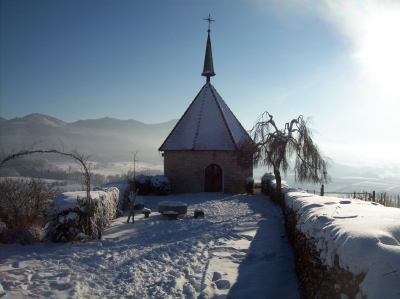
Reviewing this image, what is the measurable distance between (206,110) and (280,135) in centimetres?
704

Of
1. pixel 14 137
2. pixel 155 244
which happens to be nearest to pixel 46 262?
pixel 155 244

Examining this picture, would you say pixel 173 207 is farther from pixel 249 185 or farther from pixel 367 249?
pixel 367 249

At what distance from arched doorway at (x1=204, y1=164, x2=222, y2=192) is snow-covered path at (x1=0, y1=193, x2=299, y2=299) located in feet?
29.0

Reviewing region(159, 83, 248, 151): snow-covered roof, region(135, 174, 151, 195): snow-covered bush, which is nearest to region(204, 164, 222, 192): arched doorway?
region(159, 83, 248, 151): snow-covered roof

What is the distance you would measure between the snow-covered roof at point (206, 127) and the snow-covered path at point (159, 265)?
9272mm

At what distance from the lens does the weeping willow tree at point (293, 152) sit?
43.4ft

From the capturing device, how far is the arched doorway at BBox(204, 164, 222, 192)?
57.8ft

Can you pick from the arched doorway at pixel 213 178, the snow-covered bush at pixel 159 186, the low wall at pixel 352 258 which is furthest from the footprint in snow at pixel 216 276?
the arched doorway at pixel 213 178

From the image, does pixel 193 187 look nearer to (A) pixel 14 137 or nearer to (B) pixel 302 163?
(B) pixel 302 163

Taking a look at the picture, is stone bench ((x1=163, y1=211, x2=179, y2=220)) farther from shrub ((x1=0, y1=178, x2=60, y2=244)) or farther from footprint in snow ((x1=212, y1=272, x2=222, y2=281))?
footprint in snow ((x1=212, y1=272, x2=222, y2=281))

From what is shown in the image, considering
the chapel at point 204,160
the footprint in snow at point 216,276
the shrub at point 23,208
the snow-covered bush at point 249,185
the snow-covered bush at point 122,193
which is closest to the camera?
the footprint in snow at point 216,276

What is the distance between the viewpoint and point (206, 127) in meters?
18.6

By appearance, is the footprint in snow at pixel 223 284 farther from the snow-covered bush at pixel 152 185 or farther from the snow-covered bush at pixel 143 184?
the snow-covered bush at pixel 143 184

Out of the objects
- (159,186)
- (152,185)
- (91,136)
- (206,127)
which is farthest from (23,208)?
(91,136)
